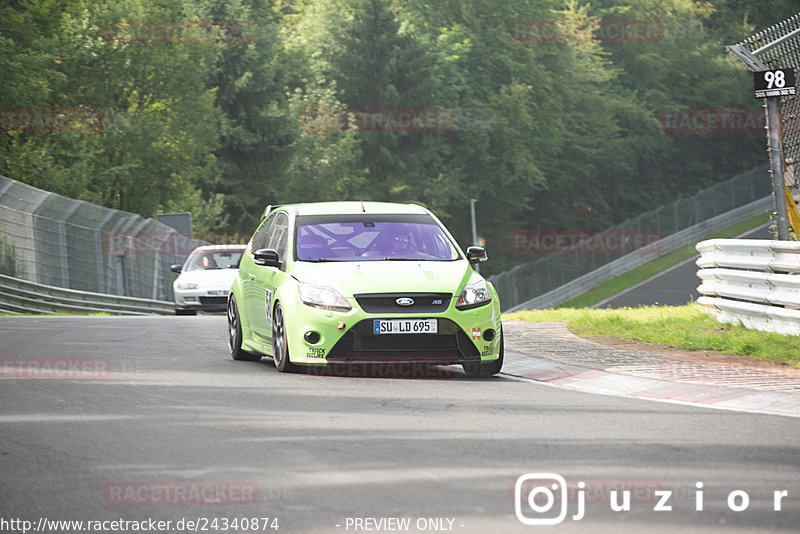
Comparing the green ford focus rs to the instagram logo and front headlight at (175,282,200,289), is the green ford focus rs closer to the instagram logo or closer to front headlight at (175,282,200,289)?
the instagram logo

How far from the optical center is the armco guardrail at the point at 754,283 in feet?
43.6

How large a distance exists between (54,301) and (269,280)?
1646cm

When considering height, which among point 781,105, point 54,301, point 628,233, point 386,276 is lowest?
point 628,233

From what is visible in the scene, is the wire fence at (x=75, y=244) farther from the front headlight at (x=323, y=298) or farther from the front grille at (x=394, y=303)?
the front grille at (x=394, y=303)

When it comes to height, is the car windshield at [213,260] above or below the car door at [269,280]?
below

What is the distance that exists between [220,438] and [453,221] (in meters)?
66.6

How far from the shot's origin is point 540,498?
582 cm

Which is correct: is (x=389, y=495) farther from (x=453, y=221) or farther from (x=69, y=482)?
(x=453, y=221)

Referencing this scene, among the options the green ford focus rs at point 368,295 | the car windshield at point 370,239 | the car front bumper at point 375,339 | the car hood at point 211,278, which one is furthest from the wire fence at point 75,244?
the car front bumper at point 375,339

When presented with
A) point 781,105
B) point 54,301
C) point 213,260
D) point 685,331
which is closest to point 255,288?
point 685,331

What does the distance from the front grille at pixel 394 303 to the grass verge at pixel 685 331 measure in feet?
12.0

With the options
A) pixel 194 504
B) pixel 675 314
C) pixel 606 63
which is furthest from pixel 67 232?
pixel 606 63

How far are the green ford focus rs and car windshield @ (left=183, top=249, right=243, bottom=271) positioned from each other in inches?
544

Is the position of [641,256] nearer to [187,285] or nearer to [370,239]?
[187,285]
